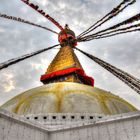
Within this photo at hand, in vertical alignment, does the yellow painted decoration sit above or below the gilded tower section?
below

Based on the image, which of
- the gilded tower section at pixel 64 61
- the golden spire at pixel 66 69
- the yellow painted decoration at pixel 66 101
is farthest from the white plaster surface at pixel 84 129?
the gilded tower section at pixel 64 61

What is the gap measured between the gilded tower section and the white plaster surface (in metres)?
9.27

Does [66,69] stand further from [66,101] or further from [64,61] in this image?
[66,101]

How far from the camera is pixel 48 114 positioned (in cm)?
1477

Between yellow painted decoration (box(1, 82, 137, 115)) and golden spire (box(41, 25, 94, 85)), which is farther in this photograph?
golden spire (box(41, 25, 94, 85))

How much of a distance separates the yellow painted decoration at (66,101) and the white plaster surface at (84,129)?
10.0 ft

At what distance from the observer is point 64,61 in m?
21.3

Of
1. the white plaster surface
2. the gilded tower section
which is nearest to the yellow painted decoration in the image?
the white plaster surface

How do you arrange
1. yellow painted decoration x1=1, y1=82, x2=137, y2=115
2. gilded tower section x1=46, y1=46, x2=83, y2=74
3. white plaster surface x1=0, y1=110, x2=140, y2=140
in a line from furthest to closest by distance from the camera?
1. gilded tower section x1=46, y1=46, x2=83, y2=74
2. yellow painted decoration x1=1, y1=82, x2=137, y2=115
3. white plaster surface x1=0, y1=110, x2=140, y2=140

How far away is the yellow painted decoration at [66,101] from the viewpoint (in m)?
15.2

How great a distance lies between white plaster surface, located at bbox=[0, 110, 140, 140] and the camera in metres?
10.8

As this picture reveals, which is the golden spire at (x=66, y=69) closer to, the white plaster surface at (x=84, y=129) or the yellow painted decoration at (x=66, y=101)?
the yellow painted decoration at (x=66, y=101)

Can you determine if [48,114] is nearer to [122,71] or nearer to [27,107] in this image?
[27,107]

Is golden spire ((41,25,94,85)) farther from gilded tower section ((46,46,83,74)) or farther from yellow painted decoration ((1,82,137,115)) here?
yellow painted decoration ((1,82,137,115))
